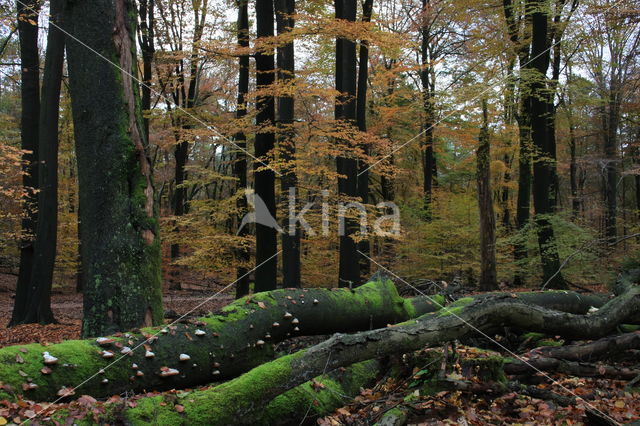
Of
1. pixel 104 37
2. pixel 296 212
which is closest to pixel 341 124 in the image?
pixel 296 212

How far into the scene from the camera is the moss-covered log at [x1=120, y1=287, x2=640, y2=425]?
2453mm

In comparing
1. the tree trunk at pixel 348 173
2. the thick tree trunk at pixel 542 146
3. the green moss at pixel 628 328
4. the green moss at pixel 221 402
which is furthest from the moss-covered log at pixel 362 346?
the thick tree trunk at pixel 542 146

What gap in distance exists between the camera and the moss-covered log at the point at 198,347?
271 centimetres

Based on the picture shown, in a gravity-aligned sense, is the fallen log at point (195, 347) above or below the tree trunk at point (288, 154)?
below

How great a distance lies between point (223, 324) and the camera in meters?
3.68

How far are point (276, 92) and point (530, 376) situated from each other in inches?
253

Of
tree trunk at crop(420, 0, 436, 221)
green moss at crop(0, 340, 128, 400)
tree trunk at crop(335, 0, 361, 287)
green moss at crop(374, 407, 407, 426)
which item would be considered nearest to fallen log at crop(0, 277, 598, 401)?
green moss at crop(0, 340, 128, 400)

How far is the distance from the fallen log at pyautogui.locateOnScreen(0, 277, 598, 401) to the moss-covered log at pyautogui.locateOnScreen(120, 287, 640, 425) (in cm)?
45

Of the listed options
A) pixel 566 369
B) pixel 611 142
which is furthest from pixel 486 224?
pixel 611 142

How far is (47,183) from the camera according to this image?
9.88 metres

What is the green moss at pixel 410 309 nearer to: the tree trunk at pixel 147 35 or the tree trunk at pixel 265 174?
the tree trunk at pixel 265 174

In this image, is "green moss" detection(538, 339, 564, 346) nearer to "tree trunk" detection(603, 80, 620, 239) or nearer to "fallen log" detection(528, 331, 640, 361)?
"fallen log" detection(528, 331, 640, 361)

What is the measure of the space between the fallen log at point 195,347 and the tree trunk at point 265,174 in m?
4.18

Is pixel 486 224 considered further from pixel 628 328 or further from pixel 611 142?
pixel 611 142
